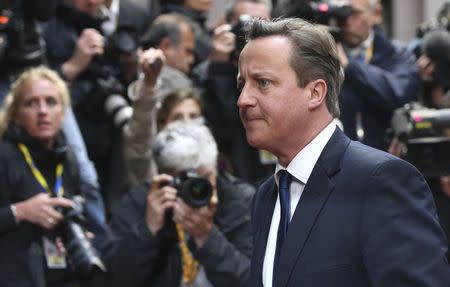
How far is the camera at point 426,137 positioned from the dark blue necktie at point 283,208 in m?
2.11

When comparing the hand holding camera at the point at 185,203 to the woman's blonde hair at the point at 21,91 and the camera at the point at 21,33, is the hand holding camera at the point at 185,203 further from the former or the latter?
the camera at the point at 21,33

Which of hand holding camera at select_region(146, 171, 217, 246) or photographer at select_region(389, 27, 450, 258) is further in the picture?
photographer at select_region(389, 27, 450, 258)

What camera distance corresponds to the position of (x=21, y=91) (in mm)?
5148

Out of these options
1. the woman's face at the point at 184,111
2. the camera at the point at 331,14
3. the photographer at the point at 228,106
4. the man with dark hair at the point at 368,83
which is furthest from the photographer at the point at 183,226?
the camera at the point at 331,14

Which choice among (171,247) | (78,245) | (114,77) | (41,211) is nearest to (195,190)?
(171,247)

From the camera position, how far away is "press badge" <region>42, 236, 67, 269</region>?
4703 mm

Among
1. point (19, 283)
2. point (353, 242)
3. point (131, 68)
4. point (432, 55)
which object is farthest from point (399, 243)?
point (131, 68)

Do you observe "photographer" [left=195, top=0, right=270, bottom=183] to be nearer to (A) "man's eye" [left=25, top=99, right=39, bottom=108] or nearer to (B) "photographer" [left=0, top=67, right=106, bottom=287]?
(B) "photographer" [left=0, top=67, right=106, bottom=287]

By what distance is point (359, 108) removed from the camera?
5.67 m

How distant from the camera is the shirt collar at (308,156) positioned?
8.59 ft

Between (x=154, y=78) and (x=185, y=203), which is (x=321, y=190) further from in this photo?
(x=154, y=78)

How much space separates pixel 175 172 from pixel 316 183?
7.09 feet

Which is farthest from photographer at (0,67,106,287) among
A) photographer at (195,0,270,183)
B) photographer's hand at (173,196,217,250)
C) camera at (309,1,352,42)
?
camera at (309,1,352,42)

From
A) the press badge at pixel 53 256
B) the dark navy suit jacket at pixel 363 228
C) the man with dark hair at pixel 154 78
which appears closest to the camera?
the dark navy suit jacket at pixel 363 228
